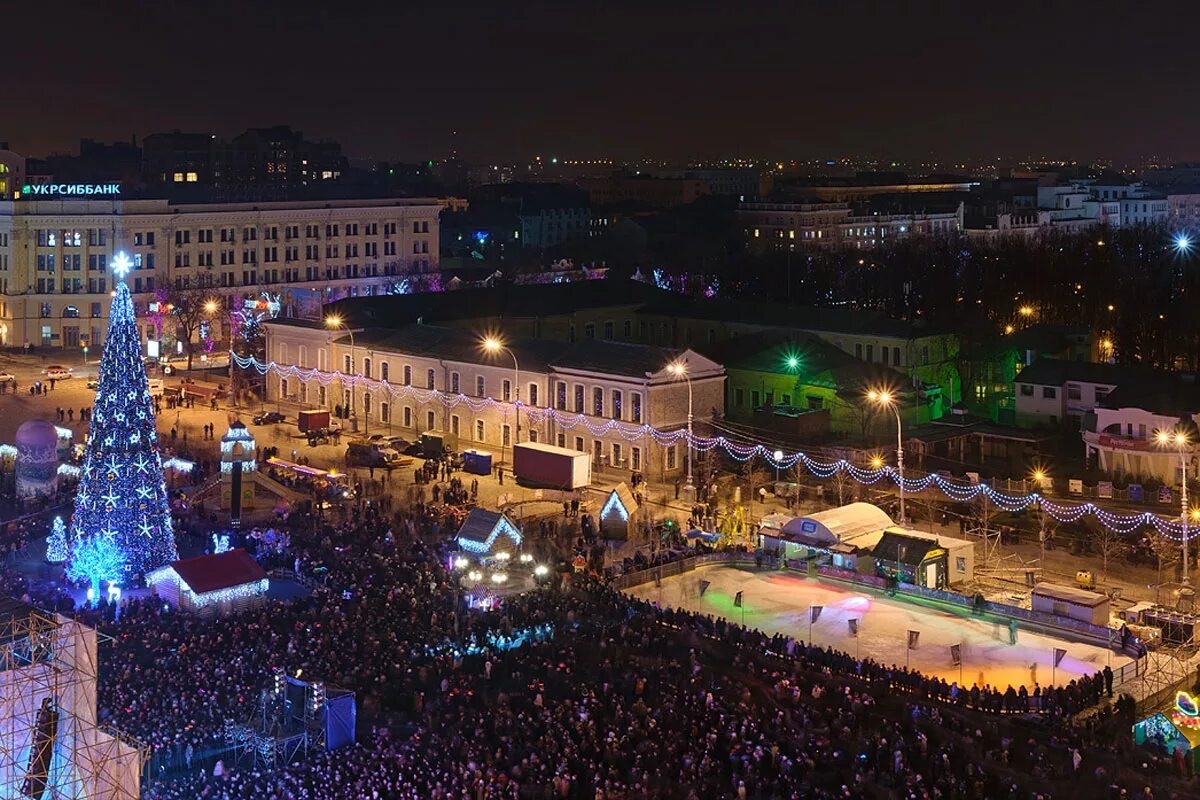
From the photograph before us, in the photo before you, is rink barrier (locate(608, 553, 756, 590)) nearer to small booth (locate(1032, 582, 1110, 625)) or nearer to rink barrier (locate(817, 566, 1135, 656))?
rink barrier (locate(817, 566, 1135, 656))

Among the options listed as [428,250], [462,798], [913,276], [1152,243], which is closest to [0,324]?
[428,250]

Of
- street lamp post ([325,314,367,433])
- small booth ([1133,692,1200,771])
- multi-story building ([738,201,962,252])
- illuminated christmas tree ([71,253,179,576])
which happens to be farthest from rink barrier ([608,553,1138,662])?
multi-story building ([738,201,962,252])

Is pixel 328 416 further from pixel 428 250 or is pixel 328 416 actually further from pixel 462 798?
pixel 428 250

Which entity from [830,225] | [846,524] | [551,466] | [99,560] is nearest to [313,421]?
[551,466]

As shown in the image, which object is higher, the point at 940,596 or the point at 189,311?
the point at 189,311

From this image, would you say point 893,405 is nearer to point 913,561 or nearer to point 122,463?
point 913,561

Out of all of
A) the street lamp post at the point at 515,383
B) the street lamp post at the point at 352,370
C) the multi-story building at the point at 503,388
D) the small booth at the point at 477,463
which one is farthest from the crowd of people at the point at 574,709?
the street lamp post at the point at 352,370
